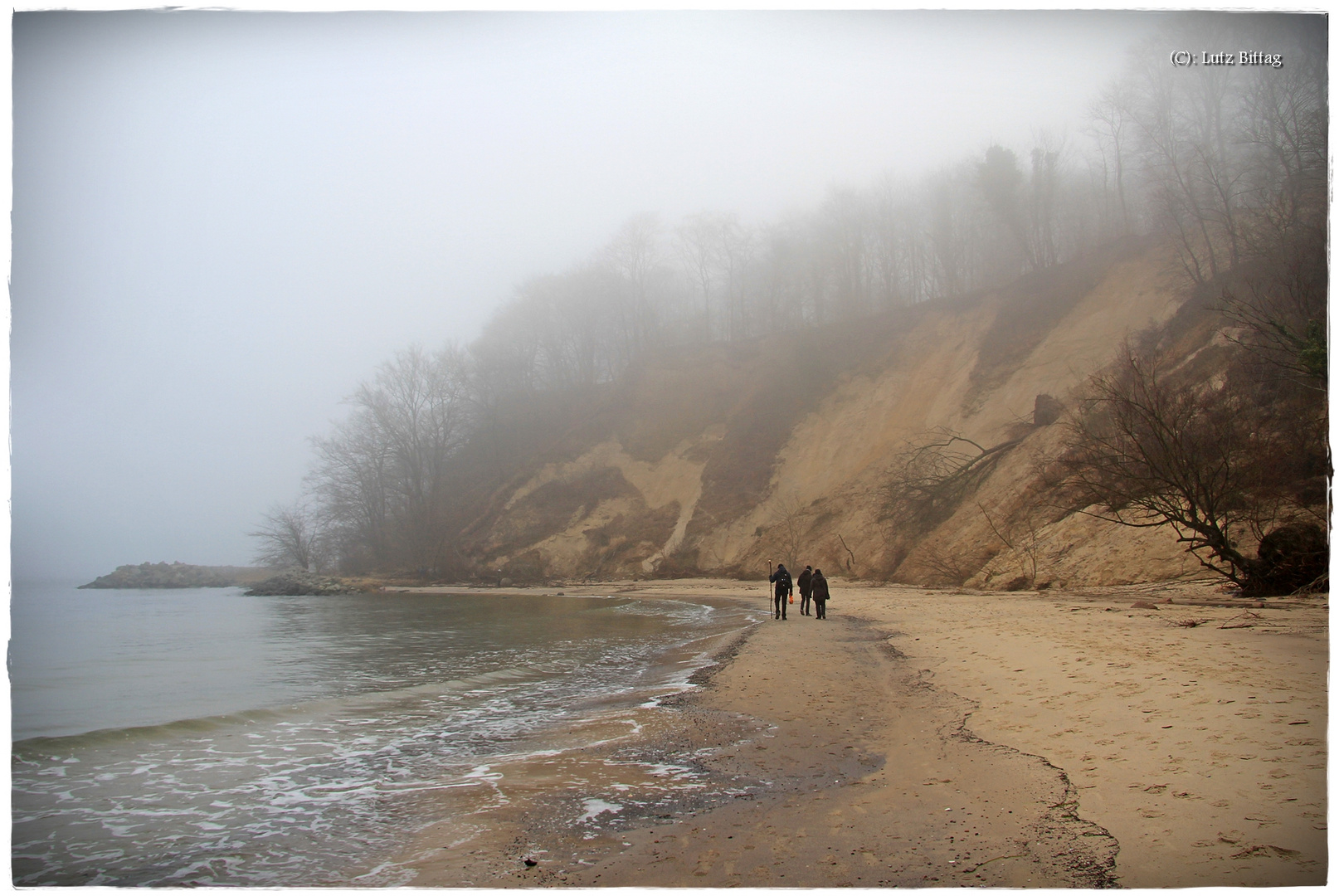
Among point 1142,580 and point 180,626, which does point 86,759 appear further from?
point 180,626

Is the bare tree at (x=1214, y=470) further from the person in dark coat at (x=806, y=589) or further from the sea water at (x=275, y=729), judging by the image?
the sea water at (x=275, y=729)

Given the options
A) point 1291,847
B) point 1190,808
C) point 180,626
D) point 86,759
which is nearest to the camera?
point 1291,847

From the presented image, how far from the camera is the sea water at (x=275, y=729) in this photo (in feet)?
14.6

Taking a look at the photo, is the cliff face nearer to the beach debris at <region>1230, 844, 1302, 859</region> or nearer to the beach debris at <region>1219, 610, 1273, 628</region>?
the beach debris at <region>1219, 610, 1273, 628</region>

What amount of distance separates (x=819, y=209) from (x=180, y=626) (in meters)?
41.8

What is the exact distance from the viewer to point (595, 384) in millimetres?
55562

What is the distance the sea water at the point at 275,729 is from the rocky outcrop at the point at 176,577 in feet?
197

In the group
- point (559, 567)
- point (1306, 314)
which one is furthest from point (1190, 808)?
point (559, 567)

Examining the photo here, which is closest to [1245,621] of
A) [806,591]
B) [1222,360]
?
[806,591]

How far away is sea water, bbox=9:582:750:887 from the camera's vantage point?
4.46 meters

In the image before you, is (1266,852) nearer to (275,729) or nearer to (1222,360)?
(275,729)

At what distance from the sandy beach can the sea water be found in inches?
30.3

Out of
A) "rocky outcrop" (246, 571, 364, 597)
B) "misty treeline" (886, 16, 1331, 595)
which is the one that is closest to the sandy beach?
"misty treeline" (886, 16, 1331, 595)

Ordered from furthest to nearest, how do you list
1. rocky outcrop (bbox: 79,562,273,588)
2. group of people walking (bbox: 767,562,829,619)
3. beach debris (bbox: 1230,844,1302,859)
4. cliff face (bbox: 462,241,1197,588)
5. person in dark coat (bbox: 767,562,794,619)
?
rocky outcrop (bbox: 79,562,273,588) < cliff face (bbox: 462,241,1197,588) < person in dark coat (bbox: 767,562,794,619) < group of people walking (bbox: 767,562,829,619) < beach debris (bbox: 1230,844,1302,859)
